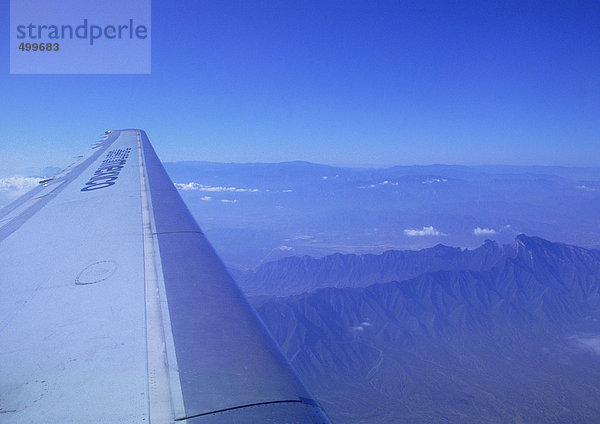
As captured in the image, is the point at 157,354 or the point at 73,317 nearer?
the point at 157,354

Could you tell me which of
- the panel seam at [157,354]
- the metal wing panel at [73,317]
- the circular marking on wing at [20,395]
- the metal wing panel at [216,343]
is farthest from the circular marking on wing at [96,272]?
the circular marking on wing at [20,395]

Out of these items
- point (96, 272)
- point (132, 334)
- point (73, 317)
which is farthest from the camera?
point (96, 272)

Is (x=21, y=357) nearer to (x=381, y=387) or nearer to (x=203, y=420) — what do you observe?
(x=203, y=420)

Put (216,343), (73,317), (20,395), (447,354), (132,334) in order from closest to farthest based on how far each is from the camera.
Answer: (20,395), (216,343), (132,334), (73,317), (447,354)

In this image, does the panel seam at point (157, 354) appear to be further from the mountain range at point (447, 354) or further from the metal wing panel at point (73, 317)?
the mountain range at point (447, 354)

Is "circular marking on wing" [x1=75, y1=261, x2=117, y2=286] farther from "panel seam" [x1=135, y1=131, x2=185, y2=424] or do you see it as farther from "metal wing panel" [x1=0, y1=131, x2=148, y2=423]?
"panel seam" [x1=135, y1=131, x2=185, y2=424]

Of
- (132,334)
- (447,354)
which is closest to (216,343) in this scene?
(132,334)

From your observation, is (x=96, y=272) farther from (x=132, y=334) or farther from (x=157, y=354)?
(x=157, y=354)
